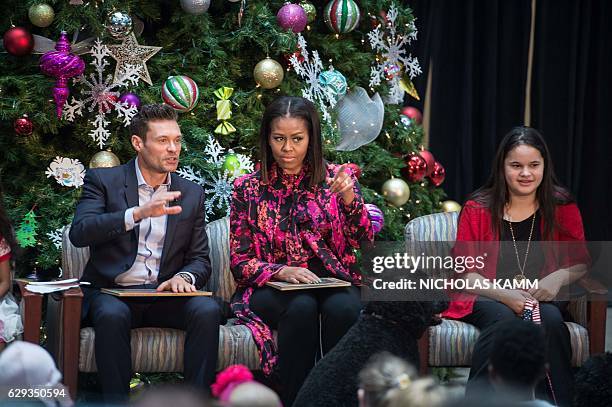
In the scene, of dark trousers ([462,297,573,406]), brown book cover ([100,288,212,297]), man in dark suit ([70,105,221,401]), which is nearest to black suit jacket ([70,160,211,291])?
man in dark suit ([70,105,221,401])

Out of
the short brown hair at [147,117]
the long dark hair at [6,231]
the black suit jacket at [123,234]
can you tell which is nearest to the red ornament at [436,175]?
the black suit jacket at [123,234]

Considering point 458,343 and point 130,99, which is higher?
point 130,99

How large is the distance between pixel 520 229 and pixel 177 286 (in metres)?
1.66

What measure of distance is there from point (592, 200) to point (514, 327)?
4.97m

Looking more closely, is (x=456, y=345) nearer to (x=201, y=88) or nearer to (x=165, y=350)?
(x=165, y=350)

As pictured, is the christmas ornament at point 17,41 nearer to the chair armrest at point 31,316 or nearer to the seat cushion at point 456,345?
the chair armrest at point 31,316

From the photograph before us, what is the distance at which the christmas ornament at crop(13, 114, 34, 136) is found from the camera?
491 cm

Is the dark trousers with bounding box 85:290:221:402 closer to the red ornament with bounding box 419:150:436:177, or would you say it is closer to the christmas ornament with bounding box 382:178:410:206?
the christmas ornament with bounding box 382:178:410:206

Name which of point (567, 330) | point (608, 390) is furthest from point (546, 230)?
point (608, 390)

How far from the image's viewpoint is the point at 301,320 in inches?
165

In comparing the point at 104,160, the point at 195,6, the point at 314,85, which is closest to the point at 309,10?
the point at 314,85

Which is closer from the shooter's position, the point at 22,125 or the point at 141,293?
the point at 141,293

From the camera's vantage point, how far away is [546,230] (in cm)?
454

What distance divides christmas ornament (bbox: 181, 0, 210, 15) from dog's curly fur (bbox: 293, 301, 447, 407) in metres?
2.42
